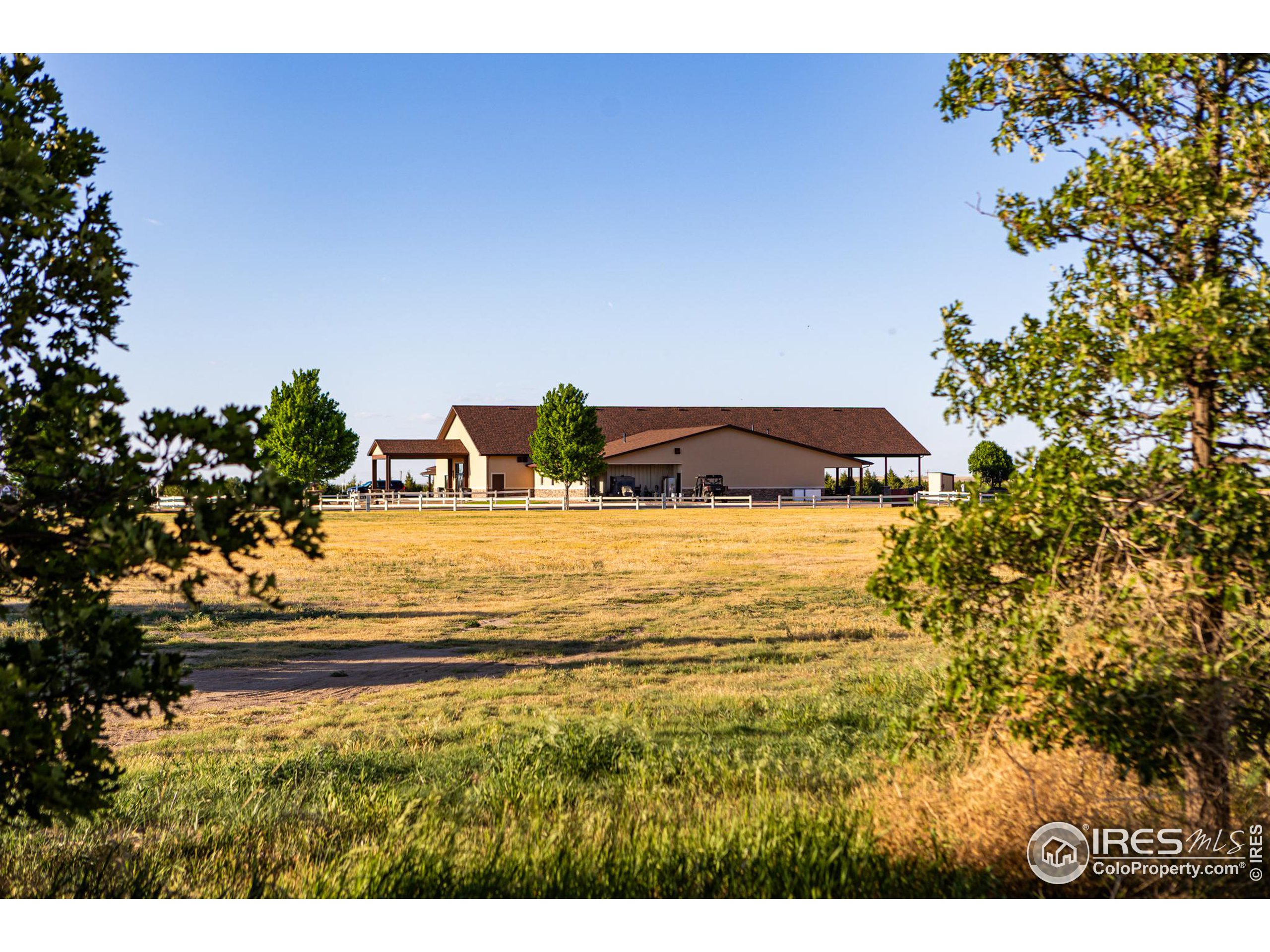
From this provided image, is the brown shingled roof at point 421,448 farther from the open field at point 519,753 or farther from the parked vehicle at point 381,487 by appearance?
the open field at point 519,753

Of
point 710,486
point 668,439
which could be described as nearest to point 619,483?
point 668,439

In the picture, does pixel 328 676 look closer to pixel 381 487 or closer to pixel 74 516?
pixel 74 516

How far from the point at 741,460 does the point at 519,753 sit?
59.1 metres

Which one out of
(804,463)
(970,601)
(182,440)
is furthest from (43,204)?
(804,463)

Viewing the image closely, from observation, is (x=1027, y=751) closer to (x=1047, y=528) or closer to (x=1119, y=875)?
(x=1119, y=875)

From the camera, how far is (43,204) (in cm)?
409

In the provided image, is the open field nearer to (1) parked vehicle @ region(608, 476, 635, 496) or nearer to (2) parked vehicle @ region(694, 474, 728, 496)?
(2) parked vehicle @ region(694, 474, 728, 496)

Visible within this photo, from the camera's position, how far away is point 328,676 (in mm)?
13180

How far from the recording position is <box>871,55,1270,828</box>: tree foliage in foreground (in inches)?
200

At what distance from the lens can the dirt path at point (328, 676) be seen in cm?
1152

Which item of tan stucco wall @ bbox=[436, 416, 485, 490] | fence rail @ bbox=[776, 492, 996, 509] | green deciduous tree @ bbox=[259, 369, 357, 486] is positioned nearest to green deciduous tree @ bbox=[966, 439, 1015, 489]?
fence rail @ bbox=[776, 492, 996, 509]
